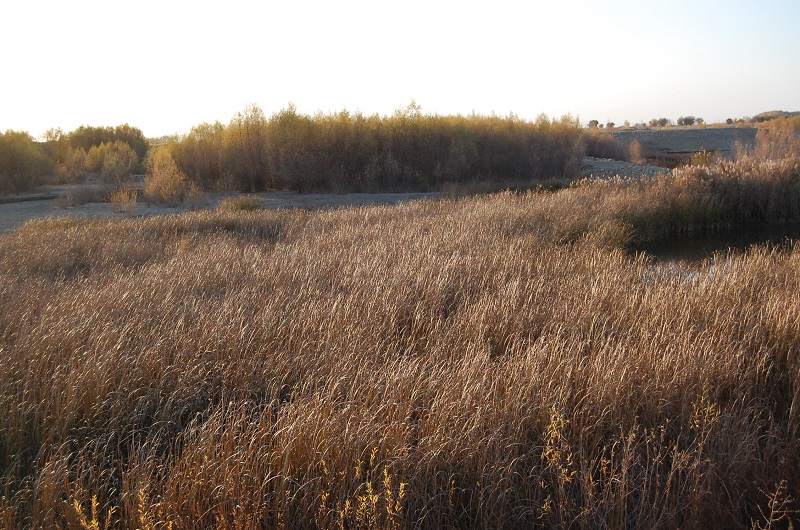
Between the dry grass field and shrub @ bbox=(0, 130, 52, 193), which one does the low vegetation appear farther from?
the dry grass field

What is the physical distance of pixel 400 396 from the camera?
3.97 m

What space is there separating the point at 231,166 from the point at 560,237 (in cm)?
1695

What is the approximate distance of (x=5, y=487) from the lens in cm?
321

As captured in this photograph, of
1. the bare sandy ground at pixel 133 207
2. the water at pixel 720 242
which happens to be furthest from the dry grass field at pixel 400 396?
the bare sandy ground at pixel 133 207

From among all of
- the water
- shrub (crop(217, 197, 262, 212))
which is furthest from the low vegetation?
the water

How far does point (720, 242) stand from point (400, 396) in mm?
11403

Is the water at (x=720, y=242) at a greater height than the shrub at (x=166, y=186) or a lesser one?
lesser

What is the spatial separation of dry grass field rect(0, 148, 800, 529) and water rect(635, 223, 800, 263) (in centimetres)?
449

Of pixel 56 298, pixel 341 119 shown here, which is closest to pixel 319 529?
pixel 56 298

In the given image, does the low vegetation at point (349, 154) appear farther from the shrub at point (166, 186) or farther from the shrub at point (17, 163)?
the shrub at point (17, 163)

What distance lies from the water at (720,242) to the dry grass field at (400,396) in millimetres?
4489

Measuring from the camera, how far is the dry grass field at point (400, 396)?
3238 millimetres

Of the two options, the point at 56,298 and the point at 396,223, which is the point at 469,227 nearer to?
the point at 396,223

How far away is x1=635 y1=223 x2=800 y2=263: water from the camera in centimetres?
1186
